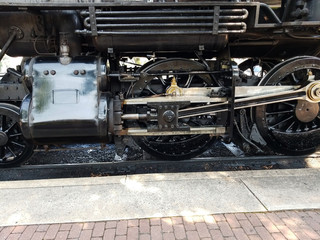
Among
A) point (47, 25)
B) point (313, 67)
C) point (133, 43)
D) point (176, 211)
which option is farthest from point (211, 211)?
point (47, 25)

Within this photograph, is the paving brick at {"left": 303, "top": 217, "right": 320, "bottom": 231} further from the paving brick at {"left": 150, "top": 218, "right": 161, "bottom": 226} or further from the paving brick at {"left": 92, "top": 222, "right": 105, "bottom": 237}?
the paving brick at {"left": 92, "top": 222, "right": 105, "bottom": 237}

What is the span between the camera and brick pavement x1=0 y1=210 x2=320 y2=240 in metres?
2.24

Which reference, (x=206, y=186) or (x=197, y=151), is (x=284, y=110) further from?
(x=206, y=186)

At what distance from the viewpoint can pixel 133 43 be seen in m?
3.18

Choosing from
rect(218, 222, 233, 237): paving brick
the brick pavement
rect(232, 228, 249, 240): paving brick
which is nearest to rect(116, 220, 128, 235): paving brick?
the brick pavement

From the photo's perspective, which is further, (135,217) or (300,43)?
(300,43)

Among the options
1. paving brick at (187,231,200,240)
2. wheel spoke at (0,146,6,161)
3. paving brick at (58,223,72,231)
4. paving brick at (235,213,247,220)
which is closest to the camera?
paving brick at (187,231,200,240)

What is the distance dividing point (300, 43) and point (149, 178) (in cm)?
296

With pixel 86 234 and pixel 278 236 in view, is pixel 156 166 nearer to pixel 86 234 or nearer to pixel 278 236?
pixel 86 234

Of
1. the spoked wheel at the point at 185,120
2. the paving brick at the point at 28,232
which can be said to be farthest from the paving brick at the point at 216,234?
the spoked wheel at the point at 185,120

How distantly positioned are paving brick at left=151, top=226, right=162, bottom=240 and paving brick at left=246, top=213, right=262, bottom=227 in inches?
32.9

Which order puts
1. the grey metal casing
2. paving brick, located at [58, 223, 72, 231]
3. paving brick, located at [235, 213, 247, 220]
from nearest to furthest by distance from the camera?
paving brick, located at [58, 223, 72, 231], paving brick, located at [235, 213, 247, 220], the grey metal casing

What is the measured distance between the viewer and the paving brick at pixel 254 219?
237 centimetres

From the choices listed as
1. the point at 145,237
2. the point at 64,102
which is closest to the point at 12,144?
the point at 64,102
